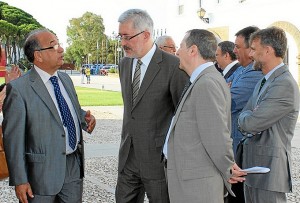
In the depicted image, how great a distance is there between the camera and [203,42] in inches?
117

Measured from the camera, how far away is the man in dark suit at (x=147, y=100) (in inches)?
139

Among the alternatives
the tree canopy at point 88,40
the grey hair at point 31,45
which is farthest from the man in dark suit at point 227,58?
the tree canopy at point 88,40

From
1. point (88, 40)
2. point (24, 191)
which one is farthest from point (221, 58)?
point (88, 40)

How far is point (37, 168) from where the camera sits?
331cm

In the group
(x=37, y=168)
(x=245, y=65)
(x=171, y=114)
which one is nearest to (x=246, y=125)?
(x=171, y=114)

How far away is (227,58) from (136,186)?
166cm

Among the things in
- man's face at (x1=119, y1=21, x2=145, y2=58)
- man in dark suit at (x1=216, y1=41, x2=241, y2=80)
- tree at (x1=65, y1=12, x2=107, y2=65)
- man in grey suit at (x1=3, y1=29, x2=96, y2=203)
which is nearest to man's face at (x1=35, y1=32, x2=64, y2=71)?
man in grey suit at (x1=3, y1=29, x2=96, y2=203)

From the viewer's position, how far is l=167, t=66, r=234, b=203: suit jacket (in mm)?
2822

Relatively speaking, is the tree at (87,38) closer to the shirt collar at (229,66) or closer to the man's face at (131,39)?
the shirt collar at (229,66)

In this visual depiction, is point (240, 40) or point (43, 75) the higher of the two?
point (240, 40)

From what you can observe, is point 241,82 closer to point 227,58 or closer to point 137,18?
point 227,58

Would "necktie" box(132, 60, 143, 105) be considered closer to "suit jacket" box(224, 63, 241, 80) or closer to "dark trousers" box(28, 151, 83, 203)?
"dark trousers" box(28, 151, 83, 203)

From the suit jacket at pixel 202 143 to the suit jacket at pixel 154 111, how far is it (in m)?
0.54

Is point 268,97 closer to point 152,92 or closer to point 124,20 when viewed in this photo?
point 152,92
